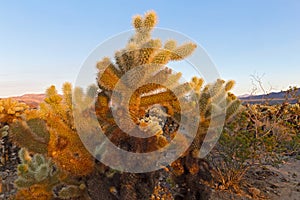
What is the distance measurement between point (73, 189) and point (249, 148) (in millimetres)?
3094

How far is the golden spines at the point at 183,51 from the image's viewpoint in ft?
9.48

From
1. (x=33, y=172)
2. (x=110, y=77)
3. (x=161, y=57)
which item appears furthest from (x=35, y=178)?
(x=161, y=57)

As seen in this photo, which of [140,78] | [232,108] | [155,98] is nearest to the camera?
[140,78]

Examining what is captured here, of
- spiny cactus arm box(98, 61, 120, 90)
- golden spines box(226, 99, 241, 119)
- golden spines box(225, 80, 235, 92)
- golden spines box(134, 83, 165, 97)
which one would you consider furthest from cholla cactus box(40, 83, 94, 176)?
golden spines box(225, 80, 235, 92)

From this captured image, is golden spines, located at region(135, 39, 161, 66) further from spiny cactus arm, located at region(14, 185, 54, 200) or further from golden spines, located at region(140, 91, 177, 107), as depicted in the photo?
spiny cactus arm, located at region(14, 185, 54, 200)

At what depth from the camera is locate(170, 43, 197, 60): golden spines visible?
2.89 meters

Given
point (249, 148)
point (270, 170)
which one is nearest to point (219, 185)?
point (249, 148)

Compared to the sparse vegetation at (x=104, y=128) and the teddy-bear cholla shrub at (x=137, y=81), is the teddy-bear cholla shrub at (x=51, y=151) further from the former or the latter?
the teddy-bear cholla shrub at (x=137, y=81)

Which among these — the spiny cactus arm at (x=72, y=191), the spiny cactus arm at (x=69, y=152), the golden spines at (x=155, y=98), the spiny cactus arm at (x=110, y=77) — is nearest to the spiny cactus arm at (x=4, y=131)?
the spiny cactus arm at (x=69, y=152)

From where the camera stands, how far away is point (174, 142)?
3346mm

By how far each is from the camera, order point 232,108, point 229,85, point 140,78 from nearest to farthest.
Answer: point 140,78, point 232,108, point 229,85

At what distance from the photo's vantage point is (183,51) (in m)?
2.90

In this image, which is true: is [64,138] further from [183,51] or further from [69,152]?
[183,51]

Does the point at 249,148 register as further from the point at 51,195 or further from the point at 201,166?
the point at 51,195
